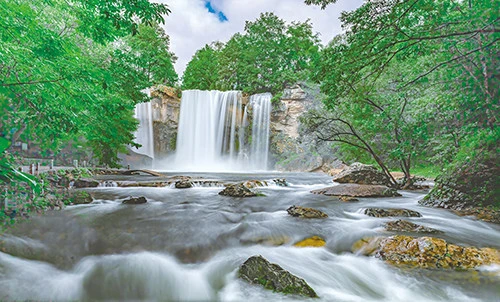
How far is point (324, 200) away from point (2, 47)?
752 cm

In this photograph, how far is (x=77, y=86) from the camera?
15.2ft

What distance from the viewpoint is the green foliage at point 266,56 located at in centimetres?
2861

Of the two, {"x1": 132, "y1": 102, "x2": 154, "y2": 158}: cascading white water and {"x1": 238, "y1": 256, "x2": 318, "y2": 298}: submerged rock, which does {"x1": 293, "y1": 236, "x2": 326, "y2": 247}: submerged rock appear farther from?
{"x1": 132, "y1": 102, "x2": 154, "y2": 158}: cascading white water

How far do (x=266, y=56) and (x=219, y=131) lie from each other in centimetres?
1086

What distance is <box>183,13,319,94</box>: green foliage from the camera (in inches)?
1126

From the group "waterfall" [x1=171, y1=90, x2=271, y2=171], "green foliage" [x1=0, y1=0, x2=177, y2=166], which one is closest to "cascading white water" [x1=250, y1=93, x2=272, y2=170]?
"waterfall" [x1=171, y1=90, x2=271, y2=171]

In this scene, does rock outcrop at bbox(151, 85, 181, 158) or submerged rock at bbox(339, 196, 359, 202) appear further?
rock outcrop at bbox(151, 85, 181, 158)

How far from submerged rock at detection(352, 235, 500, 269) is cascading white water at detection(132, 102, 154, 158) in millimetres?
25427

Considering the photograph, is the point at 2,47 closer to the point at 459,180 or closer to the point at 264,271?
the point at 264,271

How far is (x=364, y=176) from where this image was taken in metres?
11.1

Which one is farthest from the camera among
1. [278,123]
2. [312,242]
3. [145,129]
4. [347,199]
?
[278,123]

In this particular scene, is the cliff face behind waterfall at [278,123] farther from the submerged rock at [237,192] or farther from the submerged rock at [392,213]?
the submerged rock at [392,213]

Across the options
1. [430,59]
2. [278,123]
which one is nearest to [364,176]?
[430,59]

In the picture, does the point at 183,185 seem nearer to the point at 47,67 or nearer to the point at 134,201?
the point at 134,201
